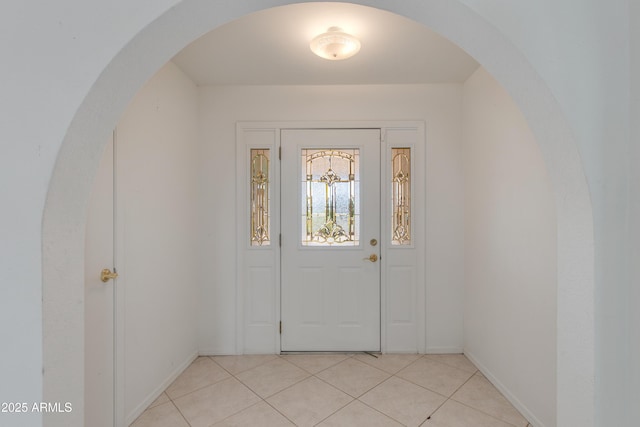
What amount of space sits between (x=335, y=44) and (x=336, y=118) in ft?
2.86

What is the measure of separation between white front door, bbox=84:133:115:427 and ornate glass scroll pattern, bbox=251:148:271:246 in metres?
1.18

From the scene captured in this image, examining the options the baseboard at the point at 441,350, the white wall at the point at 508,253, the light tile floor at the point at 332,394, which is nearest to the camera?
the white wall at the point at 508,253

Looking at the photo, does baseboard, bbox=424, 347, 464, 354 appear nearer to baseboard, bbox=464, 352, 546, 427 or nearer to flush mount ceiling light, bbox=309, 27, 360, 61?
baseboard, bbox=464, 352, 546, 427

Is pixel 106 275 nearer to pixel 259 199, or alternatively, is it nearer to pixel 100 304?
pixel 100 304

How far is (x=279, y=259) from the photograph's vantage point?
8.78 feet

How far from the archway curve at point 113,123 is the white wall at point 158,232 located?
0.96m

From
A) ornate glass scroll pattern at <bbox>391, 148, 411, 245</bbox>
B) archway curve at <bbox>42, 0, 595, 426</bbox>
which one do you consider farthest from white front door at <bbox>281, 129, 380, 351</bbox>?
archway curve at <bbox>42, 0, 595, 426</bbox>

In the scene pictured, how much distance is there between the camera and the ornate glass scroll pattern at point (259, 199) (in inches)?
106

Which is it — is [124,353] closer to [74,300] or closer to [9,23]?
[74,300]

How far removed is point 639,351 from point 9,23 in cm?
199

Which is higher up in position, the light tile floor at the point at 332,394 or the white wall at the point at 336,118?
the white wall at the point at 336,118

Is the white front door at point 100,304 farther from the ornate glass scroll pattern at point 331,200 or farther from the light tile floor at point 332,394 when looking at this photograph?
the ornate glass scroll pattern at point 331,200

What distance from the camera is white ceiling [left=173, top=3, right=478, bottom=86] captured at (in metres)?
1.74

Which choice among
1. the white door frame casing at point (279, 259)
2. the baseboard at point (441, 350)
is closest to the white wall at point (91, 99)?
the white door frame casing at point (279, 259)
